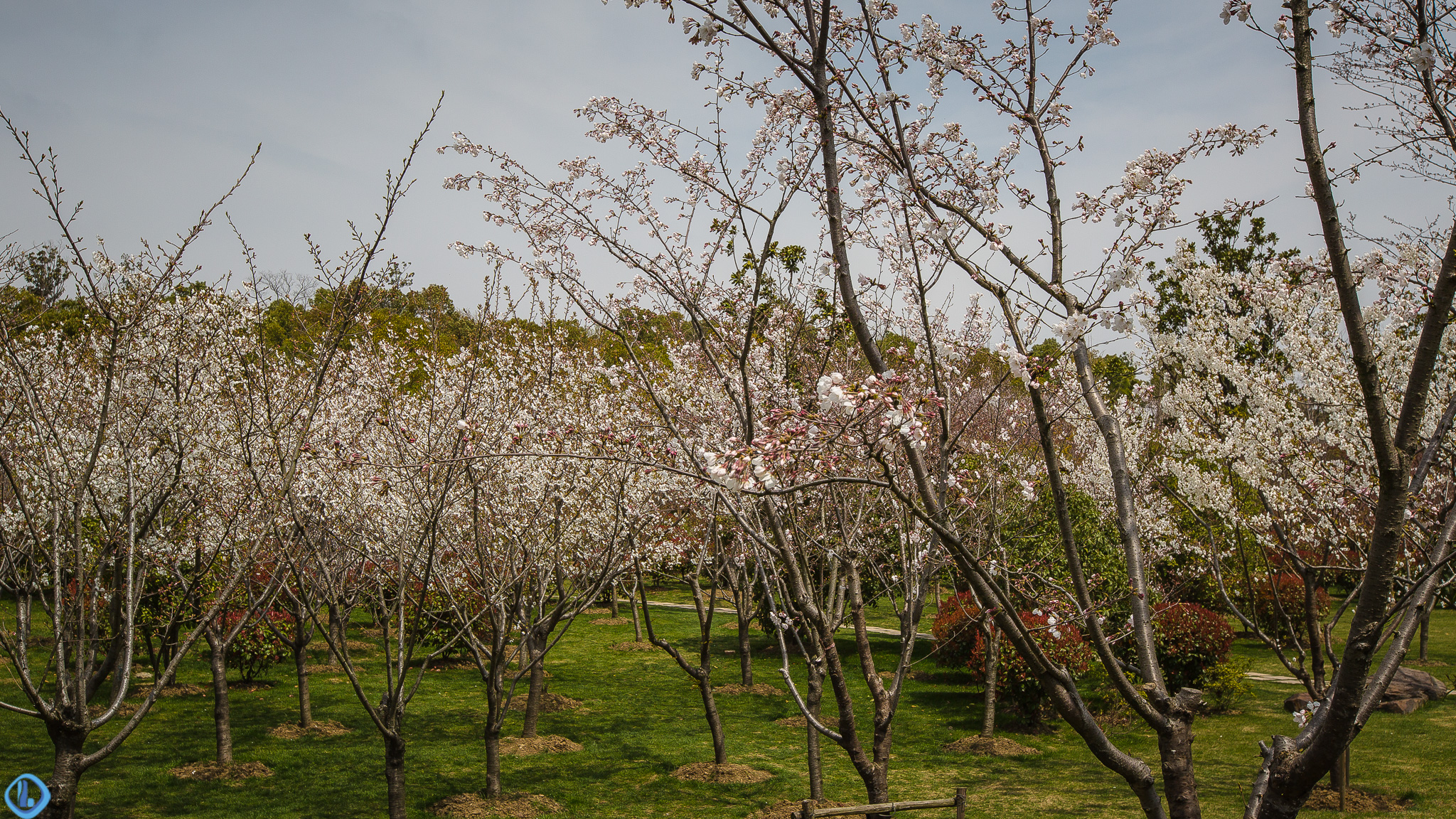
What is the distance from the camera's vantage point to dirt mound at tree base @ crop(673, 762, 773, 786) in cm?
1038

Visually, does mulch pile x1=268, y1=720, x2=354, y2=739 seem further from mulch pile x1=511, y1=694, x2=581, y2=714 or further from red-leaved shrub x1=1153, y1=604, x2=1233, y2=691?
red-leaved shrub x1=1153, y1=604, x2=1233, y2=691

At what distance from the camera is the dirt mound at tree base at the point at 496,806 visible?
8.93 metres

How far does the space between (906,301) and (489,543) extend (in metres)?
4.85

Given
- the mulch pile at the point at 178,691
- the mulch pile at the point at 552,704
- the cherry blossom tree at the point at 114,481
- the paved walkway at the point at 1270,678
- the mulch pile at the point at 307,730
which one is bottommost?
the paved walkway at the point at 1270,678

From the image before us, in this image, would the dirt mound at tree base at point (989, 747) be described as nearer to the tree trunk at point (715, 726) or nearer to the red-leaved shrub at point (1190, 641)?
the red-leaved shrub at point (1190, 641)

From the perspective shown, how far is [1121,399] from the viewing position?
14273 millimetres

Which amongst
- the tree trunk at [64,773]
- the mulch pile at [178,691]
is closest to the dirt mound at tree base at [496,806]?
the tree trunk at [64,773]

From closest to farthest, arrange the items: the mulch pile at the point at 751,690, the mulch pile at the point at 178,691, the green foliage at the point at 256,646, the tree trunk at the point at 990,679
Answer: the tree trunk at the point at 990,679, the mulch pile at the point at 178,691, the green foliage at the point at 256,646, the mulch pile at the point at 751,690

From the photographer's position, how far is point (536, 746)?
1165cm

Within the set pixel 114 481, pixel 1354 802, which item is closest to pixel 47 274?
pixel 114 481

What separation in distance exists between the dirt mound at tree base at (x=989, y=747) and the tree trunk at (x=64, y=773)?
10360 mm

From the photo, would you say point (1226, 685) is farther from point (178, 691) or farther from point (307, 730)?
point (178, 691)

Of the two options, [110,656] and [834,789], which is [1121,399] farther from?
[110,656]

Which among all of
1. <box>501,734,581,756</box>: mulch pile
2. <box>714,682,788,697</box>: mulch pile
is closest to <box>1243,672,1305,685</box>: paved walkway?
<box>714,682,788,697</box>: mulch pile
